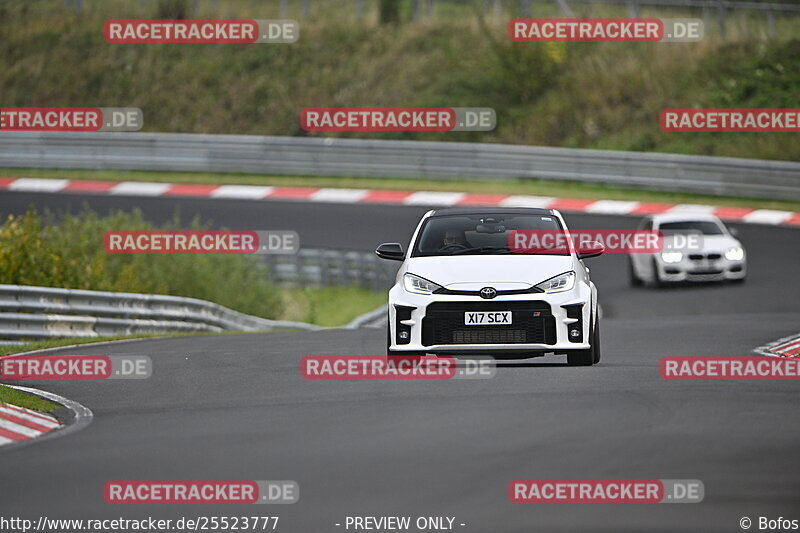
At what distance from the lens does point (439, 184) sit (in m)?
37.1

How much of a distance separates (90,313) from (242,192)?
17881mm

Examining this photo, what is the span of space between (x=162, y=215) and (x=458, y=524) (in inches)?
1106

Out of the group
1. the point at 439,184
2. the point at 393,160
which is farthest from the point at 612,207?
the point at 393,160

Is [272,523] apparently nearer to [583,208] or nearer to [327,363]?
[327,363]

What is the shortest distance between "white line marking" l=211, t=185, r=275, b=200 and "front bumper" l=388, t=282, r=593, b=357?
2429cm

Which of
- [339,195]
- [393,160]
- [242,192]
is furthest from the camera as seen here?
[393,160]

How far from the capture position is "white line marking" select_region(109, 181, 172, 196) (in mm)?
36844

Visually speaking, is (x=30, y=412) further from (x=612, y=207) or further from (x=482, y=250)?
(x=612, y=207)

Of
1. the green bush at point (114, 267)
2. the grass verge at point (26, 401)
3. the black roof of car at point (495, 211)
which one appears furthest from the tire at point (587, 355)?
the green bush at point (114, 267)

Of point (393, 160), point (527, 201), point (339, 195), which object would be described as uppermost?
point (393, 160)

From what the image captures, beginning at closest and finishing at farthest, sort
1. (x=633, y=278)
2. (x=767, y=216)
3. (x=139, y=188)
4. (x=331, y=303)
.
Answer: (x=633, y=278) → (x=331, y=303) → (x=767, y=216) → (x=139, y=188)

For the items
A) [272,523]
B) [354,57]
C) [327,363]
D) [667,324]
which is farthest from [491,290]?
[354,57]

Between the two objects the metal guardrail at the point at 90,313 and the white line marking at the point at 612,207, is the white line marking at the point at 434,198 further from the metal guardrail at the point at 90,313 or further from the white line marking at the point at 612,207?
the metal guardrail at the point at 90,313

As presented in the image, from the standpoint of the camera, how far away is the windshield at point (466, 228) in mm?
12758
